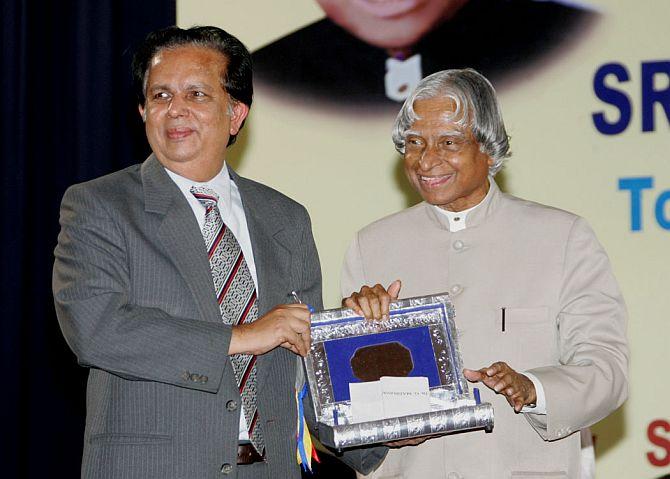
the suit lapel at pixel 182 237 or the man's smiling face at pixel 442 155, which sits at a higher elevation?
the man's smiling face at pixel 442 155

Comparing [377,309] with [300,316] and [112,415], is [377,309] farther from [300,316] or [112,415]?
[112,415]

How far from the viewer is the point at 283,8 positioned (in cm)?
453

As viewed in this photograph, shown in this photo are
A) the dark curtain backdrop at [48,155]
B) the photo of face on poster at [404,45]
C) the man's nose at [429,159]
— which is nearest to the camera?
the man's nose at [429,159]

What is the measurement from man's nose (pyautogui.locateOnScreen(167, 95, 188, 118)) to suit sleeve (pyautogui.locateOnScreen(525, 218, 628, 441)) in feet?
3.29

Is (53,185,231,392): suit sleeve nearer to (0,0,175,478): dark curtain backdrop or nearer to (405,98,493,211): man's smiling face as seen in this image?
(405,98,493,211): man's smiling face

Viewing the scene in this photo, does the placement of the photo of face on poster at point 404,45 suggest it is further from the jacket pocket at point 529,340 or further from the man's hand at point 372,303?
the man's hand at point 372,303

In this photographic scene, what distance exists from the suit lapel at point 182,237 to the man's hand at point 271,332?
0.09m

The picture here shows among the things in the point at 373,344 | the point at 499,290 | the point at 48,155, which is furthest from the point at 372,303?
the point at 48,155

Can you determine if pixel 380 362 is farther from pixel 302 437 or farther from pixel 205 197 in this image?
pixel 205 197

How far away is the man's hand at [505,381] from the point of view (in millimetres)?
2383

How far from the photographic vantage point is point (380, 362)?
2.49 meters

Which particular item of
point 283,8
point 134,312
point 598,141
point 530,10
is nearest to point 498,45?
point 530,10

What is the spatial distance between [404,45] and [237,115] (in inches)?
71.2

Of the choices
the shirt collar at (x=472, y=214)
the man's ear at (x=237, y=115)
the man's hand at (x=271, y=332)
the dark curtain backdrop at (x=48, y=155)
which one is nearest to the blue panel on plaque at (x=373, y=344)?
the man's hand at (x=271, y=332)
